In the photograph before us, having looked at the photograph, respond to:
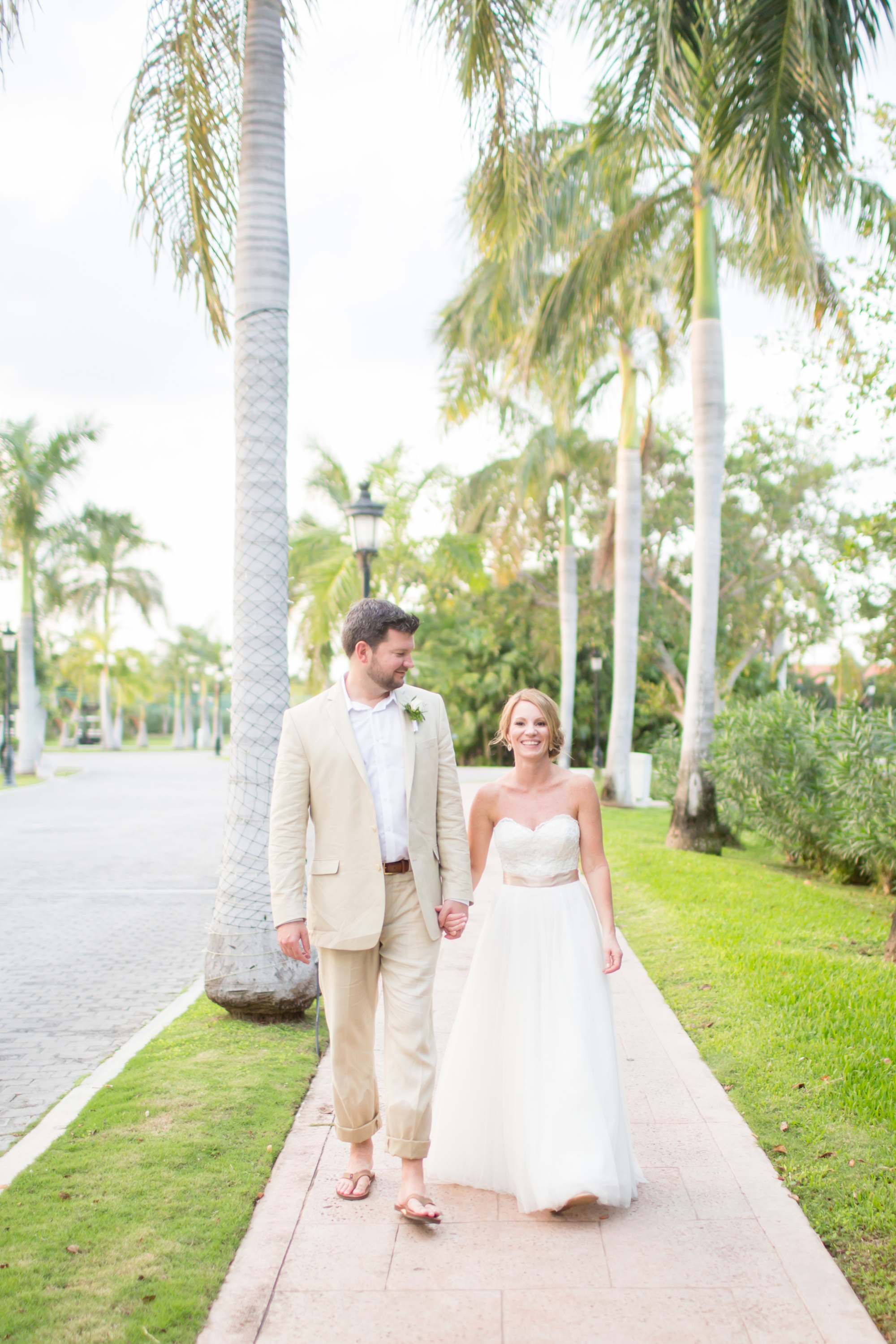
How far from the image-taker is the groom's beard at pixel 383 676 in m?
3.83

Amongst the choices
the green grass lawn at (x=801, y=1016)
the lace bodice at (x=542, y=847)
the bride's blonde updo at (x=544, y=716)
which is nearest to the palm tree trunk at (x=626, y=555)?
the green grass lawn at (x=801, y=1016)

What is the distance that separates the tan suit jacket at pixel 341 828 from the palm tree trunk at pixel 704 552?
10362 mm

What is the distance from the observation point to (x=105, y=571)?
52.4 metres

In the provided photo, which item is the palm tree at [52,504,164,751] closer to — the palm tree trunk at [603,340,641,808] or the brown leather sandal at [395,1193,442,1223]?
the palm tree trunk at [603,340,641,808]

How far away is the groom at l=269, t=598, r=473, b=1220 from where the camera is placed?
3.82m

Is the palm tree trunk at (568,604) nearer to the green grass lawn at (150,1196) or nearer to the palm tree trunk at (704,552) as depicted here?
the palm tree trunk at (704,552)

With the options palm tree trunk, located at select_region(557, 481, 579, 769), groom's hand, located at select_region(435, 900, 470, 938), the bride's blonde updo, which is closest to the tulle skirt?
groom's hand, located at select_region(435, 900, 470, 938)

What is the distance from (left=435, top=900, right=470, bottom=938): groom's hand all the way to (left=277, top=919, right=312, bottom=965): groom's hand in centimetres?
48

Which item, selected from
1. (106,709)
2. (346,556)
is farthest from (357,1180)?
(106,709)

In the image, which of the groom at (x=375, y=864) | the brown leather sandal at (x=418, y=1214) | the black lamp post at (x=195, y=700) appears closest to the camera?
the brown leather sandal at (x=418, y=1214)

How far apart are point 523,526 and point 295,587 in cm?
698

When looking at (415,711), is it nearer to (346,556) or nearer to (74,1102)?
(74,1102)

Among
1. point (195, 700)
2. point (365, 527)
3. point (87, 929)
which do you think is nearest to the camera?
point (87, 929)

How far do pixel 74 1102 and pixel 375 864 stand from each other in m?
2.53
